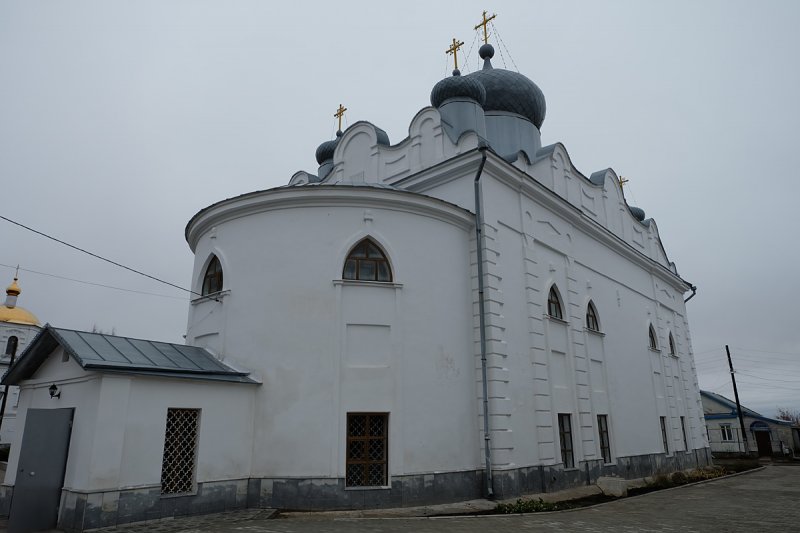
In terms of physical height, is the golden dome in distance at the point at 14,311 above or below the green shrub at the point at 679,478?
above

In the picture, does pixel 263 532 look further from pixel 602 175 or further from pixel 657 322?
pixel 657 322

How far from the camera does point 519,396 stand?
12.4 metres

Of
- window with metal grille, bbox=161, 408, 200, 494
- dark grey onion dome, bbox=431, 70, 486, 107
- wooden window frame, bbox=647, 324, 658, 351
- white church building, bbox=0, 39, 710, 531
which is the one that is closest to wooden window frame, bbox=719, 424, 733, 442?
wooden window frame, bbox=647, 324, 658, 351

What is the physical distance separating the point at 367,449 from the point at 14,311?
113 feet

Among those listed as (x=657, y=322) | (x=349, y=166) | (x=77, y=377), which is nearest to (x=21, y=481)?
(x=77, y=377)

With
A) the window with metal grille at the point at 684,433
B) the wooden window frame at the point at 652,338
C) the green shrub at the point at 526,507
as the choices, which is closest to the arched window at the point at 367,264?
the green shrub at the point at 526,507

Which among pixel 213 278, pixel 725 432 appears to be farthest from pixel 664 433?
pixel 725 432

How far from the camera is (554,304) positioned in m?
15.0

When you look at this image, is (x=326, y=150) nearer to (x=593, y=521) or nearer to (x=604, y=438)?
(x=604, y=438)

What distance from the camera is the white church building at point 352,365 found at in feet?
29.4

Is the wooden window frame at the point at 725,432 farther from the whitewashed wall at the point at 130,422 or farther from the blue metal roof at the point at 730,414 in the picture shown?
the whitewashed wall at the point at 130,422

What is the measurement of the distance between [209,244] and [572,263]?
983cm

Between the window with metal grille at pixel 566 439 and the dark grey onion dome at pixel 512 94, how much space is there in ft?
30.9

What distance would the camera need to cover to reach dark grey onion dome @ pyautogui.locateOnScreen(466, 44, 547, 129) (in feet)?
58.2
